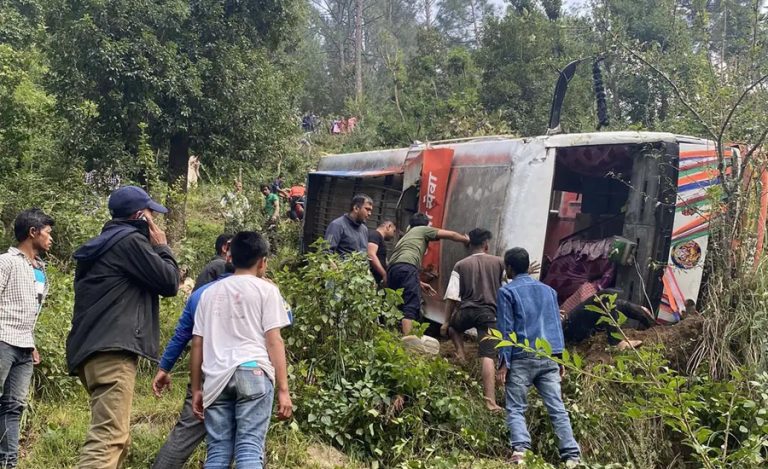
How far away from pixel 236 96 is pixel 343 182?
7.85 ft

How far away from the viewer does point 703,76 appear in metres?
5.19

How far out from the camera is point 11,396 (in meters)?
3.73

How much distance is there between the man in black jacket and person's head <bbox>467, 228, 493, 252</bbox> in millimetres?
2846

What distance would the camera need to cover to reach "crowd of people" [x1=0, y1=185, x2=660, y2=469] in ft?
9.84

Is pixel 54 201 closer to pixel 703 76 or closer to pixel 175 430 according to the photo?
pixel 175 430

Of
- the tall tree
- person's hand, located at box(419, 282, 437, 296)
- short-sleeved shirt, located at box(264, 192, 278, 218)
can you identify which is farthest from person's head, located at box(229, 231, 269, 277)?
short-sleeved shirt, located at box(264, 192, 278, 218)

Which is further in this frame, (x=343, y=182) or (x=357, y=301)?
(x=343, y=182)

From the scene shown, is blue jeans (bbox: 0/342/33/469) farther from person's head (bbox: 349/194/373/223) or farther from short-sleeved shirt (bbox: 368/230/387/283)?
short-sleeved shirt (bbox: 368/230/387/283)

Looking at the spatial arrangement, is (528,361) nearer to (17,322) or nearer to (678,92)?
(678,92)

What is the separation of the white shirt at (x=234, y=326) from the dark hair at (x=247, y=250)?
3.3 inches

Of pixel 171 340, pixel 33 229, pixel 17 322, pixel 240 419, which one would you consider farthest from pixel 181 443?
pixel 33 229

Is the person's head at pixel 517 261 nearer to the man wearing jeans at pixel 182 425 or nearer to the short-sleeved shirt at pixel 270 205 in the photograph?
the man wearing jeans at pixel 182 425

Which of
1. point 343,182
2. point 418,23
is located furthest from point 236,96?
point 418,23

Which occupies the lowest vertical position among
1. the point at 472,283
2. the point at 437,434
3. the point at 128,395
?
the point at 437,434
